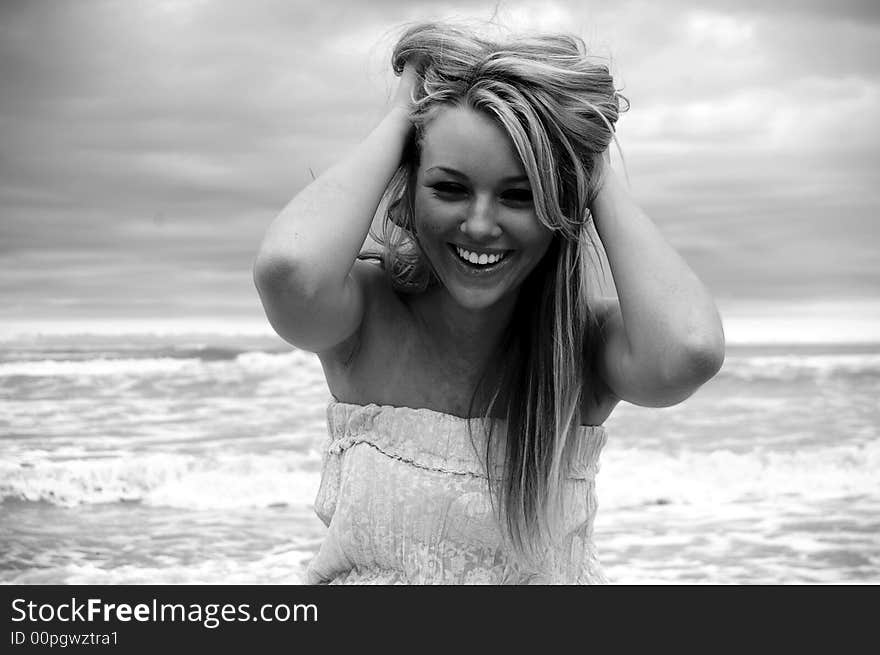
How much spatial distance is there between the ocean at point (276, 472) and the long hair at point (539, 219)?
16.2 ft

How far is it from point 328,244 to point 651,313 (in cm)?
63

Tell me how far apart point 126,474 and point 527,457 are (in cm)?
813


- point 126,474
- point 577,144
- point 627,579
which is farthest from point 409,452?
point 126,474

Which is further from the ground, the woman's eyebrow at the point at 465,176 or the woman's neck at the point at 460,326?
the woman's eyebrow at the point at 465,176

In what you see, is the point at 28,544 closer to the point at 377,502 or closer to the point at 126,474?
the point at 126,474

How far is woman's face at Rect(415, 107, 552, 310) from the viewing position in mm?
1945

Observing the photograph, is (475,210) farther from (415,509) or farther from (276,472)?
(276,472)

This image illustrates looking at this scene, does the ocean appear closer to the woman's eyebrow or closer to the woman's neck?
the woman's neck

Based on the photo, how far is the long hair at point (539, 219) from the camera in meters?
1.95

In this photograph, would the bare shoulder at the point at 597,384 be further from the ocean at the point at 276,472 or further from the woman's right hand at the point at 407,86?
the ocean at the point at 276,472

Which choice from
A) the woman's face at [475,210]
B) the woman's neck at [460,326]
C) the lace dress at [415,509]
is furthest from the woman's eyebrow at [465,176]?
Result: the lace dress at [415,509]
